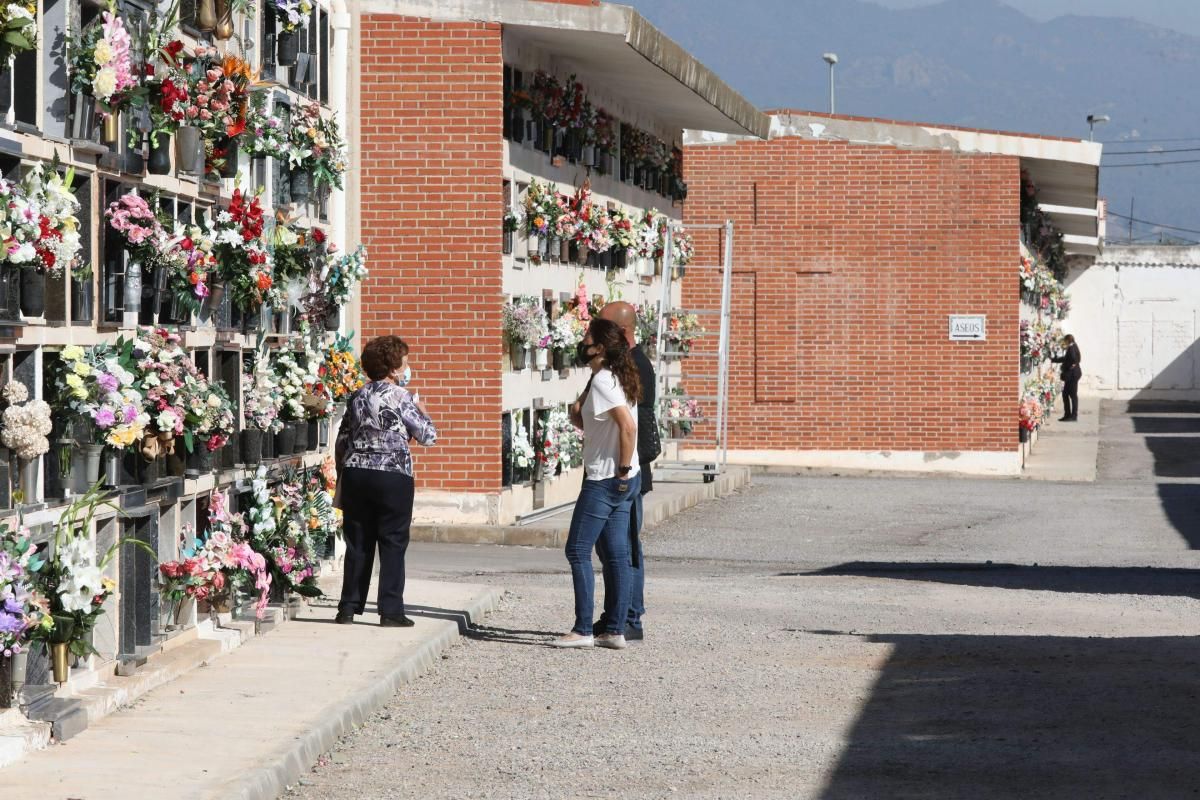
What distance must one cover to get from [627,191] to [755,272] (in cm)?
536

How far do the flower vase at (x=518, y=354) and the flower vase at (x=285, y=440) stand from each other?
7.32 m

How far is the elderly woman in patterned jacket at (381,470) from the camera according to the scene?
38.4ft

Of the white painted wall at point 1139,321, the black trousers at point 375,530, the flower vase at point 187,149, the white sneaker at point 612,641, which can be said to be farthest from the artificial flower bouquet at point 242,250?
the white painted wall at point 1139,321

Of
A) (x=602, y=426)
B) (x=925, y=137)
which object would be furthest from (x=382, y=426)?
(x=925, y=137)

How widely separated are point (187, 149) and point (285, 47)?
2375mm

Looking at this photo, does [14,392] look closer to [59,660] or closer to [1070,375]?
[59,660]

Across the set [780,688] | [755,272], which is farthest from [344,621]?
[755,272]

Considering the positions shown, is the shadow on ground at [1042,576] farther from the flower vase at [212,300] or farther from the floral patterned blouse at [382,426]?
the flower vase at [212,300]

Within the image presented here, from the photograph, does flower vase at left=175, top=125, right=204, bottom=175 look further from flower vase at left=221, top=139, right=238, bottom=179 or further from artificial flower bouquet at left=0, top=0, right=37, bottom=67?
artificial flower bouquet at left=0, top=0, right=37, bottom=67

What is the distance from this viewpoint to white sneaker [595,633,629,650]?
39.6 feet

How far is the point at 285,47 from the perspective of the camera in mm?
12445

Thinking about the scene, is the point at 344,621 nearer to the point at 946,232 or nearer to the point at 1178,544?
the point at 1178,544

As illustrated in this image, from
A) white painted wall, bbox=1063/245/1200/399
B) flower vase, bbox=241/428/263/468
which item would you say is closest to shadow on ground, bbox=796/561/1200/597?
flower vase, bbox=241/428/263/468

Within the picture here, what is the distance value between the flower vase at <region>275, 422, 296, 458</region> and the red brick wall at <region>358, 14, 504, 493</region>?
6769 mm
